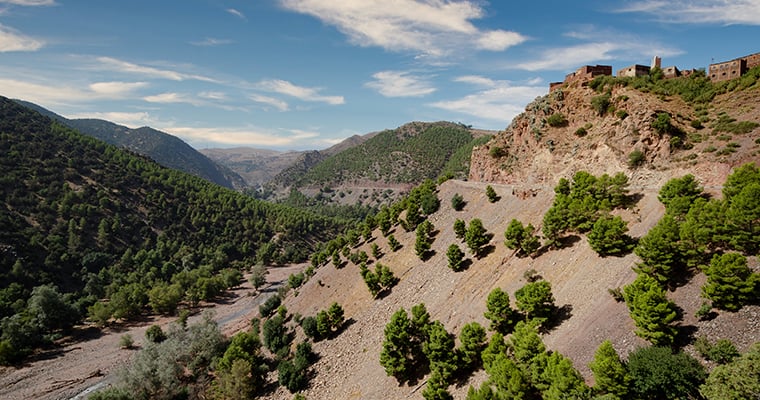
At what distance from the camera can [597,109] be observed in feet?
172

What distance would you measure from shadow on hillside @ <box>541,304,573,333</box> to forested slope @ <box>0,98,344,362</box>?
83384mm

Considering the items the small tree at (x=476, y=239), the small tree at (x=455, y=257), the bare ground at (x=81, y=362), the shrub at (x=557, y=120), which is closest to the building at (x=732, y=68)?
the shrub at (x=557, y=120)

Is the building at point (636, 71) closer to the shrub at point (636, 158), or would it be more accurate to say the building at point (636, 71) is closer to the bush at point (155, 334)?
the shrub at point (636, 158)

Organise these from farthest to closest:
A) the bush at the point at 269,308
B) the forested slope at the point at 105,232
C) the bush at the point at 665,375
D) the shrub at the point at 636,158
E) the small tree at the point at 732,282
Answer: the forested slope at the point at 105,232
the bush at the point at 269,308
the shrub at the point at 636,158
the small tree at the point at 732,282
the bush at the point at 665,375

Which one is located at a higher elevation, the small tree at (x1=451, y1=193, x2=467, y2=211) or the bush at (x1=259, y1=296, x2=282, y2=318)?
the small tree at (x1=451, y1=193, x2=467, y2=211)

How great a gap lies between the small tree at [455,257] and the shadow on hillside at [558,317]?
1592cm

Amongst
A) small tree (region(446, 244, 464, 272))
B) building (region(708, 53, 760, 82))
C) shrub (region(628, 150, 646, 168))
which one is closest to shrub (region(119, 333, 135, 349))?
small tree (region(446, 244, 464, 272))

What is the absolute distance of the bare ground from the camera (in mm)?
Result: 52031

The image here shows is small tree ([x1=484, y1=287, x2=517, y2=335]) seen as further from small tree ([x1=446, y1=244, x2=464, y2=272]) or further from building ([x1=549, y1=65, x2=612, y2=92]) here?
building ([x1=549, y1=65, x2=612, y2=92])

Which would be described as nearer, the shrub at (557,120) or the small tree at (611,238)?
the small tree at (611,238)

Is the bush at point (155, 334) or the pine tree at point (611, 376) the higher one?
the pine tree at point (611, 376)

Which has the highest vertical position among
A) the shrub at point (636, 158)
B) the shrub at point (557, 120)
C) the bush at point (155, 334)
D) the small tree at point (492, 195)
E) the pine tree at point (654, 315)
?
the shrub at point (557, 120)

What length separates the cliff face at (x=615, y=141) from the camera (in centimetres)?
4003

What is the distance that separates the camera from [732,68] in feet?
157
